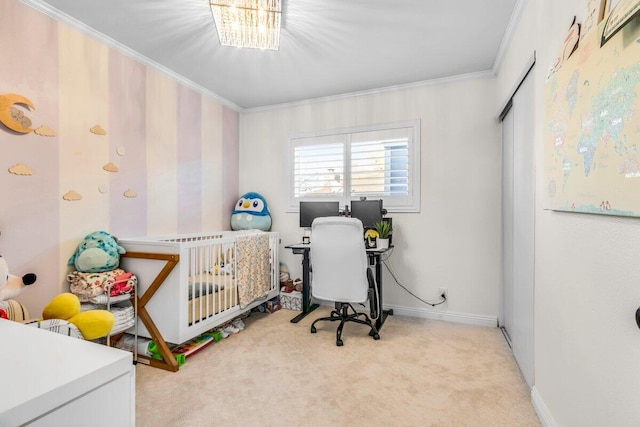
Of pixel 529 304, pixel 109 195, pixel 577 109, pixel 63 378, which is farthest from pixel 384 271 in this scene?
pixel 63 378

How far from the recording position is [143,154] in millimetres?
2789

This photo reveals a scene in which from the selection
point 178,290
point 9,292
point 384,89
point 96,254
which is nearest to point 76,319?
point 9,292

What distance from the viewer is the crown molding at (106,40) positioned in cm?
204

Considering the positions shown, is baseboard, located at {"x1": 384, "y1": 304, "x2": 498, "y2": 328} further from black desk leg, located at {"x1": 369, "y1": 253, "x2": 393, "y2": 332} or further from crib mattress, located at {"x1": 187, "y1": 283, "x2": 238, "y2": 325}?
crib mattress, located at {"x1": 187, "y1": 283, "x2": 238, "y2": 325}

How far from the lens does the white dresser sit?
51 cm

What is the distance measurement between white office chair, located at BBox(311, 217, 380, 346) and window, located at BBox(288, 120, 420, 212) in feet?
3.30

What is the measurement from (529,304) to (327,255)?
145 cm

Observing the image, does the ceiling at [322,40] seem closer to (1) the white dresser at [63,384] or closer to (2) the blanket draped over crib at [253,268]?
(2) the blanket draped over crib at [253,268]

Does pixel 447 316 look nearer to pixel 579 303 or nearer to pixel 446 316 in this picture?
pixel 446 316

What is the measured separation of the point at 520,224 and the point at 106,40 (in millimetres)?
3398

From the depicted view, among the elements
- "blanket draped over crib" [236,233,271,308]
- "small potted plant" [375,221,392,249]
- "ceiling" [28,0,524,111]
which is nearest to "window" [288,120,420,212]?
"small potted plant" [375,221,392,249]

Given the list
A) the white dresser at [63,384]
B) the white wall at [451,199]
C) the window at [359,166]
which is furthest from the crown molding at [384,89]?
the white dresser at [63,384]

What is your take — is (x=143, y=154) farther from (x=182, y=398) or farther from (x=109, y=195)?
(x=182, y=398)

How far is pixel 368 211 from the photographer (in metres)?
3.23
